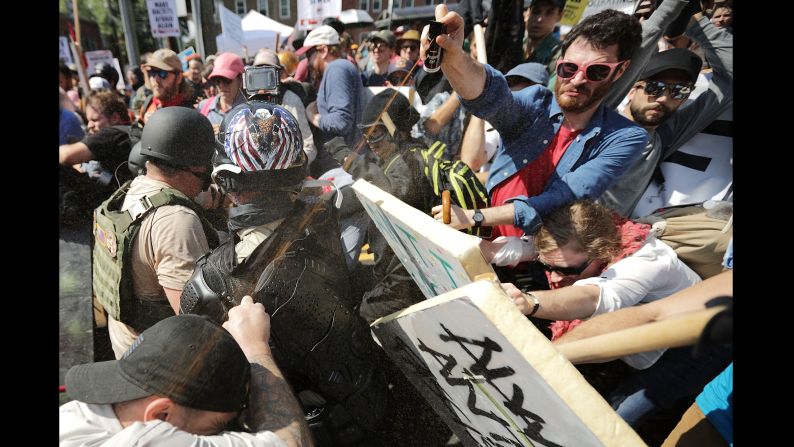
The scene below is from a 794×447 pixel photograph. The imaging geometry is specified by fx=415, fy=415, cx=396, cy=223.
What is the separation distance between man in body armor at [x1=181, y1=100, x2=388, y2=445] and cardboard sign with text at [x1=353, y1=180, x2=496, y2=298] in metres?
0.31

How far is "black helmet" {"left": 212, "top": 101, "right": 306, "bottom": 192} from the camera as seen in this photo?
168 cm

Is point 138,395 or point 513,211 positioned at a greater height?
point 513,211

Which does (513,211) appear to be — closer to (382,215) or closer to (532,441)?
(382,215)

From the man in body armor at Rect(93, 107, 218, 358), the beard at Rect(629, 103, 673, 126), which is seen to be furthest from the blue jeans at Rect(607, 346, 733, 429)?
the man in body armor at Rect(93, 107, 218, 358)

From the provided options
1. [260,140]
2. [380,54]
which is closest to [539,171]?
[260,140]

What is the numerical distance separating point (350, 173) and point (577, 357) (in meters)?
2.35

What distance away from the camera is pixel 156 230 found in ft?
5.79

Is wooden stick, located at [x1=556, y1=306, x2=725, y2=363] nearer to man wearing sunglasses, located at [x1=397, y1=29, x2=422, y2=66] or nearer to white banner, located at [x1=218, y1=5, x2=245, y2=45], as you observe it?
man wearing sunglasses, located at [x1=397, y1=29, x2=422, y2=66]

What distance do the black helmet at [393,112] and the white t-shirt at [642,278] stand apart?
167cm

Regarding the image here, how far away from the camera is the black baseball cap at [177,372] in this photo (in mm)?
1168

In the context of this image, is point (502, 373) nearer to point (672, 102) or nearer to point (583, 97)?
point (583, 97)

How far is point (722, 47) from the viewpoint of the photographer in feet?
7.57
